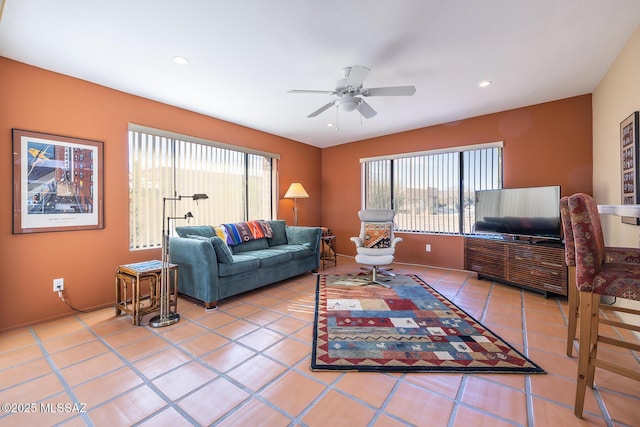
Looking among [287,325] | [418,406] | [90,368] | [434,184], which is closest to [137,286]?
[90,368]

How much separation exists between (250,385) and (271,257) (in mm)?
1910

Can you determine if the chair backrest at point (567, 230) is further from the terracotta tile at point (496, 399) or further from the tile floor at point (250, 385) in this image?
the terracotta tile at point (496, 399)

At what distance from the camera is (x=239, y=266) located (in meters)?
3.06

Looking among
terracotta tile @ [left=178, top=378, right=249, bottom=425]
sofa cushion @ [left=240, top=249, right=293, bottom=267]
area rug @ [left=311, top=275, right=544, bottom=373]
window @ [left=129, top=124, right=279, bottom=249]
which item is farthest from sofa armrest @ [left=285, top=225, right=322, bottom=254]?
terracotta tile @ [left=178, top=378, right=249, bottom=425]

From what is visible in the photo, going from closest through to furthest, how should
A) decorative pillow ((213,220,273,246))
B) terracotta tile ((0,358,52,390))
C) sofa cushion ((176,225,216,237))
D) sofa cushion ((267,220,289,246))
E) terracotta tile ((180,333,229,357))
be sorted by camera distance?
terracotta tile ((0,358,52,390)) < terracotta tile ((180,333,229,357)) < sofa cushion ((176,225,216,237)) < decorative pillow ((213,220,273,246)) < sofa cushion ((267,220,289,246))

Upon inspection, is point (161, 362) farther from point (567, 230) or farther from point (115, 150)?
point (567, 230)

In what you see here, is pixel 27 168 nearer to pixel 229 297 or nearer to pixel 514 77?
pixel 229 297

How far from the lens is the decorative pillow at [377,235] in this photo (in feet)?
13.2

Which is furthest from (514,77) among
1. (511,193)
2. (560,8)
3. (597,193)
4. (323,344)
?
(323,344)

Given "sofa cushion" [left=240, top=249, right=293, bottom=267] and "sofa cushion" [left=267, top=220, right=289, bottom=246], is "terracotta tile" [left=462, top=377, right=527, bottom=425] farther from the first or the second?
"sofa cushion" [left=267, top=220, right=289, bottom=246]

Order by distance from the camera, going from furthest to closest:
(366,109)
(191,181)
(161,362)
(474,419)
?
(191,181) → (366,109) → (161,362) → (474,419)

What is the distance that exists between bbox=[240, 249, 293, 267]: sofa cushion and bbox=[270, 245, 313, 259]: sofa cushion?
0.09 metres

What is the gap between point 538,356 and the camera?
1.91 metres

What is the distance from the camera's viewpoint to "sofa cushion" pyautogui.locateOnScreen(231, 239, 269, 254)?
12.3ft
